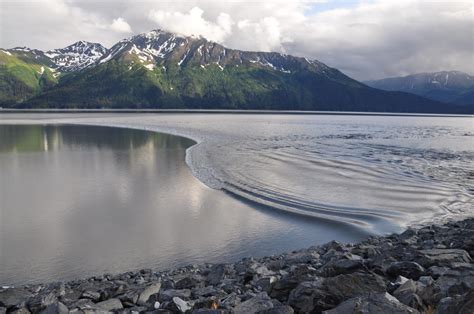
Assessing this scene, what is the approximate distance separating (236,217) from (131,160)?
27.6m

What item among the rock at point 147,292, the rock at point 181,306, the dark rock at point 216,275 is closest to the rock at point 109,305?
the rock at point 147,292

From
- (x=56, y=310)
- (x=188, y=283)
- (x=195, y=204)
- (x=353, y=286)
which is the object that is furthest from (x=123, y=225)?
(x=353, y=286)

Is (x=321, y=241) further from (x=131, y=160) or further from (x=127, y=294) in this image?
(x=131, y=160)

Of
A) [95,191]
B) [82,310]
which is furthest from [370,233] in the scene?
[95,191]

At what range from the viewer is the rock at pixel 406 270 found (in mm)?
11492

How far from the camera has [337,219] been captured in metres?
26.0

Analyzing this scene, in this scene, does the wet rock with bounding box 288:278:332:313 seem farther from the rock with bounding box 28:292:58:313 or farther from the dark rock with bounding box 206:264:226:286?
the rock with bounding box 28:292:58:313

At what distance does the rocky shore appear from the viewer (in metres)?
8.55

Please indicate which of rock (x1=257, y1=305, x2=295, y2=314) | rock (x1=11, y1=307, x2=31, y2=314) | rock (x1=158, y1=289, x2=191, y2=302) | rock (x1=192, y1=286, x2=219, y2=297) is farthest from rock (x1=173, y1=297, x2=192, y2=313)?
rock (x1=11, y1=307, x2=31, y2=314)

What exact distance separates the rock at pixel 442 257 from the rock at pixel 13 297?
12556 millimetres

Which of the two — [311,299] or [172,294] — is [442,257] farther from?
[172,294]

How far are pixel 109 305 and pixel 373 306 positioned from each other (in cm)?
734

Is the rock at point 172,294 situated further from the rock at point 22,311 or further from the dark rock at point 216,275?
the rock at point 22,311

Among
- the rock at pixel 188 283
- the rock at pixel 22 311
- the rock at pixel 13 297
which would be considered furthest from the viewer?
the rock at pixel 188 283
